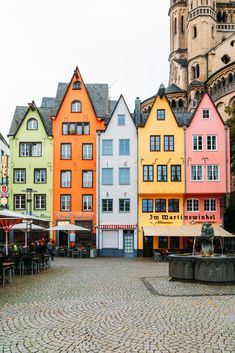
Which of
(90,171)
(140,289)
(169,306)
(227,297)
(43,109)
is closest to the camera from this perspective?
(169,306)

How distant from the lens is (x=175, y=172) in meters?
44.6

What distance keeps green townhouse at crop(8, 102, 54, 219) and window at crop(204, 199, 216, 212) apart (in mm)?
14689

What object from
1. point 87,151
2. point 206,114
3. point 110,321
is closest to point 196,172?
point 206,114

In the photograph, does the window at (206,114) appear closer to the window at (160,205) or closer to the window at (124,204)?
the window at (160,205)

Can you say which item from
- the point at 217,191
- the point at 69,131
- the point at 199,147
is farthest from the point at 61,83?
the point at 217,191

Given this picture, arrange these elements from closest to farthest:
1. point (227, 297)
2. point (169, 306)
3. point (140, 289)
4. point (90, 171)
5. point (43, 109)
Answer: point (169, 306), point (227, 297), point (140, 289), point (90, 171), point (43, 109)

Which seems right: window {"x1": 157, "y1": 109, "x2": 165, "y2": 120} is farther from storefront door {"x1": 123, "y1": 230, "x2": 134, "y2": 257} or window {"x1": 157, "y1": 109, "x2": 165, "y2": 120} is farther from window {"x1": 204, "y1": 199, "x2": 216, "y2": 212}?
storefront door {"x1": 123, "y1": 230, "x2": 134, "y2": 257}

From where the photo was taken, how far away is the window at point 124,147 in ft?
149

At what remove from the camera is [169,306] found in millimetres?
13641

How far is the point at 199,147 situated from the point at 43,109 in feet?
57.1

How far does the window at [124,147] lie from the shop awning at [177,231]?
7.41 metres

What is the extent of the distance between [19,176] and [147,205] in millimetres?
12765

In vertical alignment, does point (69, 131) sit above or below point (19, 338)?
above

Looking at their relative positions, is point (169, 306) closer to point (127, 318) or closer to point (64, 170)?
point (127, 318)
